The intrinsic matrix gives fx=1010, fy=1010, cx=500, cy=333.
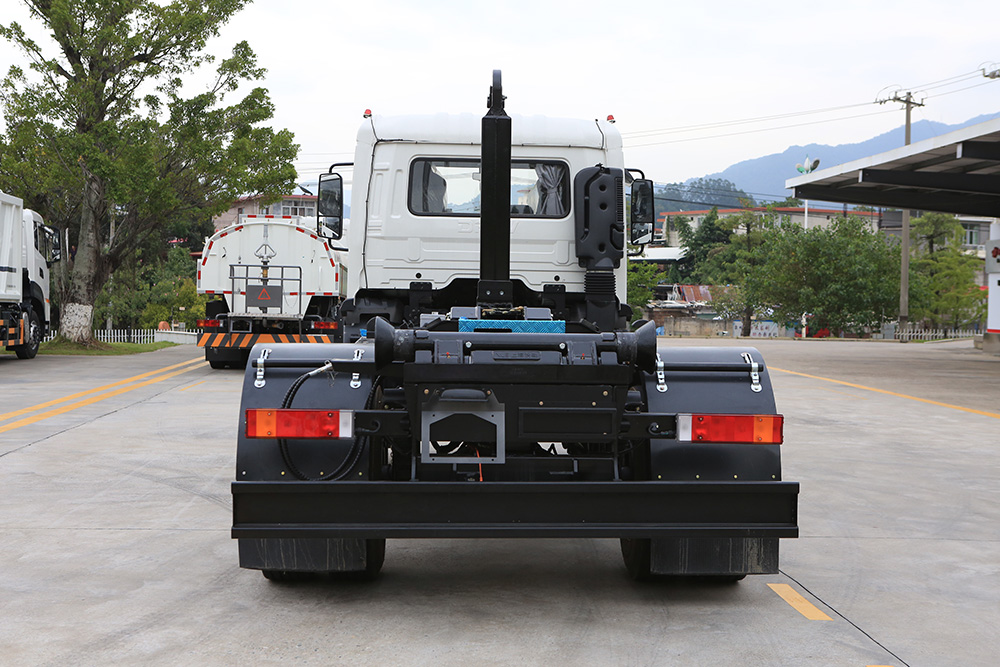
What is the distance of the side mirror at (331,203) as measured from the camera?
792cm

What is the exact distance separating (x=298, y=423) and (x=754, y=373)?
7.03ft

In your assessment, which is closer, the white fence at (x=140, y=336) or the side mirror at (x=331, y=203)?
the side mirror at (x=331, y=203)

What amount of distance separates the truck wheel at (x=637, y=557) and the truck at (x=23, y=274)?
701 inches

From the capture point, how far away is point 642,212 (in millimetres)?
7719

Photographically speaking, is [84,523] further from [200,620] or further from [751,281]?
[751,281]

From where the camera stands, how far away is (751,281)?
203 feet

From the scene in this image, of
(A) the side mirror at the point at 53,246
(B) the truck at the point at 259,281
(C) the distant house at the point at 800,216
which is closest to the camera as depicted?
(B) the truck at the point at 259,281

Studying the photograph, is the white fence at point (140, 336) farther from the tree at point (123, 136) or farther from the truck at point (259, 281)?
the truck at point (259, 281)

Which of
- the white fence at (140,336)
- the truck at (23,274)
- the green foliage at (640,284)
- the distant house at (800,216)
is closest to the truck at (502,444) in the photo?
the truck at (23,274)

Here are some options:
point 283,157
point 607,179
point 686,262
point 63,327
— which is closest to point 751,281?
point 686,262

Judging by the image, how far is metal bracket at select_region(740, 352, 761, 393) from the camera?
4.75 metres

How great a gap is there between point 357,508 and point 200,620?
0.93 meters

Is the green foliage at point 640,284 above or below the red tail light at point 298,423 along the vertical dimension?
above

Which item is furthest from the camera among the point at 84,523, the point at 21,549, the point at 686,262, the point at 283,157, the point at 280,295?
the point at 686,262
